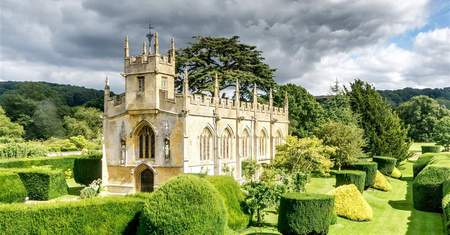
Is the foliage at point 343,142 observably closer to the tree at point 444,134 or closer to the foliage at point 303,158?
the foliage at point 303,158

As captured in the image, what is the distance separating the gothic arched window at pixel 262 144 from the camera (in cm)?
4163

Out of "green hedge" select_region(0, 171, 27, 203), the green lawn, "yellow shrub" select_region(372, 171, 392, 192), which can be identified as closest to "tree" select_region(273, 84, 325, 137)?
"yellow shrub" select_region(372, 171, 392, 192)

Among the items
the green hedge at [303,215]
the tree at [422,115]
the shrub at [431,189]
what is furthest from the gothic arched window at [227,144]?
the tree at [422,115]

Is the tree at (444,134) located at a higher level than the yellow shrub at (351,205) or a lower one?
higher

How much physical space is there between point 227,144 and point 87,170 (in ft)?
37.3

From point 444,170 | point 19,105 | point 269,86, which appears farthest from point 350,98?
point 19,105

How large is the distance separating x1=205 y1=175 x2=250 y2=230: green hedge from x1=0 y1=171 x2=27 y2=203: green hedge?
12.7 meters

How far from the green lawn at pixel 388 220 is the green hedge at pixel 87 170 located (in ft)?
52.4

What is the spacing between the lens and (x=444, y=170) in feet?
93.1

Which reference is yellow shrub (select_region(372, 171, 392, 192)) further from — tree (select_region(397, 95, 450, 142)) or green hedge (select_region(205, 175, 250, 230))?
tree (select_region(397, 95, 450, 142))

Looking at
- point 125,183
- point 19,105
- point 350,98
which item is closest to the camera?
point 125,183

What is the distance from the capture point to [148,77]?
97.7ft

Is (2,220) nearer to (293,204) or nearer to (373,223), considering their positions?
(293,204)

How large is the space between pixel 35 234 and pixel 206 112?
18.8 meters
